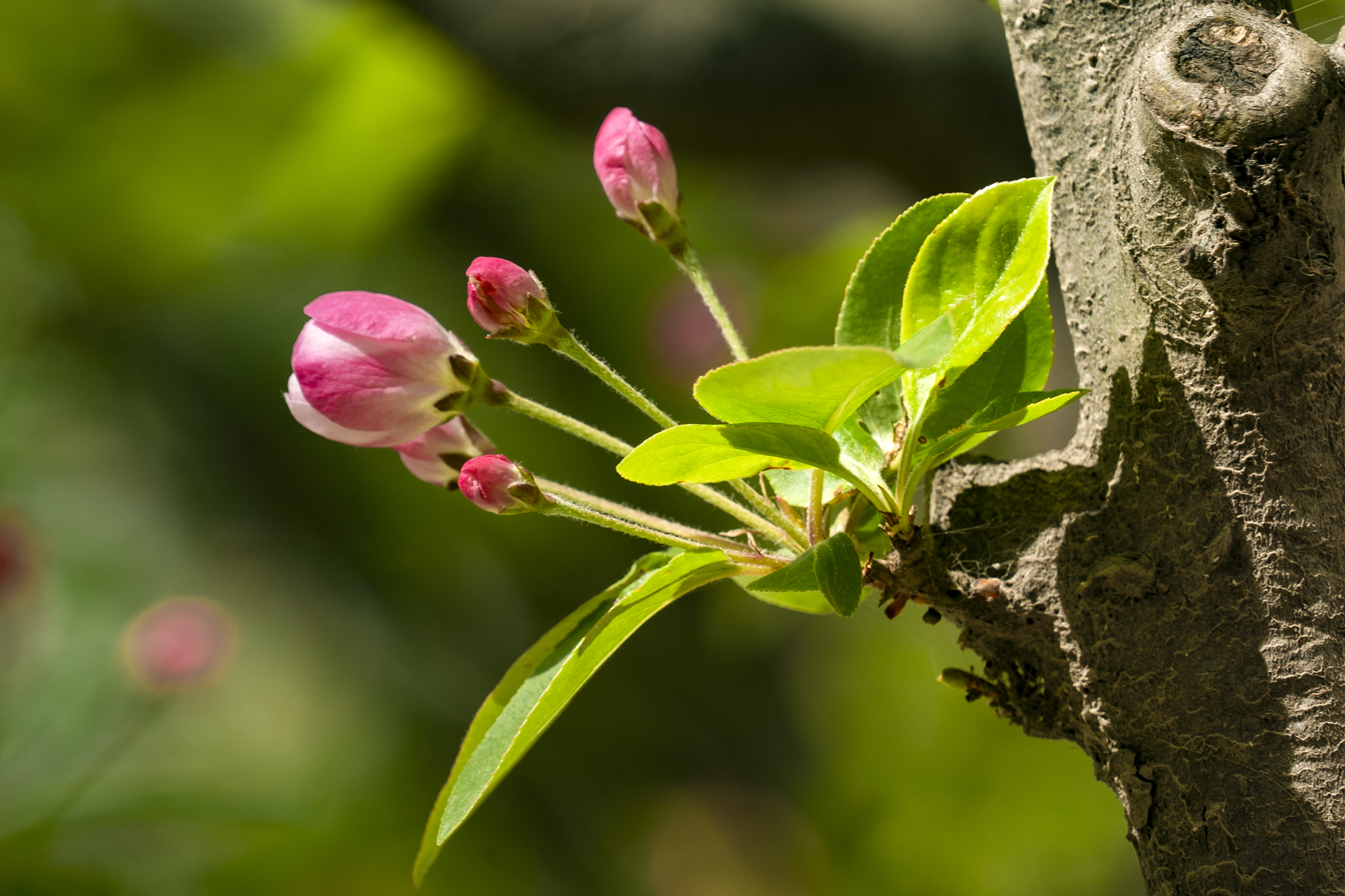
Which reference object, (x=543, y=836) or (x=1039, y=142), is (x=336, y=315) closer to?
(x=1039, y=142)

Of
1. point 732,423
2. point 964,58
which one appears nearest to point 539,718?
point 732,423

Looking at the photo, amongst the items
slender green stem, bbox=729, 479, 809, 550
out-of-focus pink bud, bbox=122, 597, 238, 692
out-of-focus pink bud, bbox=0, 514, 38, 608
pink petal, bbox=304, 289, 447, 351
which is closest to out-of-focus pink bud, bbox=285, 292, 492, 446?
pink petal, bbox=304, 289, 447, 351

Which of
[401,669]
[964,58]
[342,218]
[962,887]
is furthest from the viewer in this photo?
[401,669]

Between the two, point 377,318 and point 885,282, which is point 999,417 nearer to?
point 885,282

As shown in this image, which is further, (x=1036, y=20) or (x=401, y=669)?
(x=401, y=669)

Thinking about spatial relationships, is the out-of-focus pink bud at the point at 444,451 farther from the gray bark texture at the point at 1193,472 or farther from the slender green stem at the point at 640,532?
the gray bark texture at the point at 1193,472

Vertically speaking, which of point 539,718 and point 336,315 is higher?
point 336,315

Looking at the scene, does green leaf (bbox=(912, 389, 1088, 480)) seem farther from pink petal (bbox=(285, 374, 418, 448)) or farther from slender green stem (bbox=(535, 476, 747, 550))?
pink petal (bbox=(285, 374, 418, 448))

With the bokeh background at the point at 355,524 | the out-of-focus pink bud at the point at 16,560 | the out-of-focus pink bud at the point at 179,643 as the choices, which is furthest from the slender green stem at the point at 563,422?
the out-of-focus pink bud at the point at 16,560
